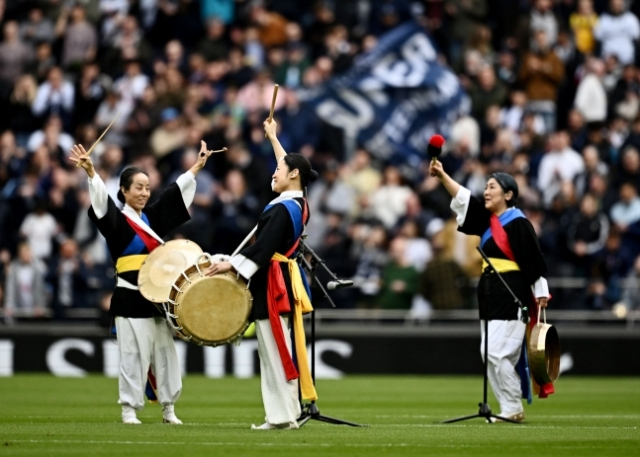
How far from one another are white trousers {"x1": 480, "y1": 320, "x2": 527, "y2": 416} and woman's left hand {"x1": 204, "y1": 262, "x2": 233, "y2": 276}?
314 centimetres

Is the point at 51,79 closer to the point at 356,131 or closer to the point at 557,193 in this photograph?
the point at 356,131

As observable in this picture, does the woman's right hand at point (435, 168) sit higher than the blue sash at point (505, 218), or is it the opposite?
the woman's right hand at point (435, 168)

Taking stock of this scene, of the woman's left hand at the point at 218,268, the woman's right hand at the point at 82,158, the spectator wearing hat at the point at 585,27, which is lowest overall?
the woman's left hand at the point at 218,268

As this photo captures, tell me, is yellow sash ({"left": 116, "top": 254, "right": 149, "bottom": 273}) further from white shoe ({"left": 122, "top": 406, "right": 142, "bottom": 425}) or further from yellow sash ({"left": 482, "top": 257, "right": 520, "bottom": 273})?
yellow sash ({"left": 482, "top": 257, "right": 520, "bottom": 273})

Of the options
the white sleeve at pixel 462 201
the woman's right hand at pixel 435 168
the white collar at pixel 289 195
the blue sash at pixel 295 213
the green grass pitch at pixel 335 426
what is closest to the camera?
the green grass pitch at pixel 335 426

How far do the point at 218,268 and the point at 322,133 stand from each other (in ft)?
41.1

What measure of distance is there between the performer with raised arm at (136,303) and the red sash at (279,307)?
61.3 inches

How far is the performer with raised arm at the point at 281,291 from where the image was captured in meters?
13.9

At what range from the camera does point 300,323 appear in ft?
46.7

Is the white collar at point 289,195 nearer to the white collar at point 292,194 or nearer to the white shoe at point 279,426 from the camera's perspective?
the white collar at point 292,194

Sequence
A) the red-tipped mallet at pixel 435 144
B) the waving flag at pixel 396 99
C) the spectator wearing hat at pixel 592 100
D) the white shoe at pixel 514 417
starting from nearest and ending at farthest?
1. the red-tipped mallet at pixel 435 144
2. the white shoe at pixel 514 417
3. the waving flag at pixel 396 99
4. the spectator wearing hat at pixel 592 100

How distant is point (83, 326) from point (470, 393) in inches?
275

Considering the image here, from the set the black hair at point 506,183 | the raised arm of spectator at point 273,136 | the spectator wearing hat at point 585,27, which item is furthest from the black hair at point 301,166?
the spectator wearing hat at point 585,27

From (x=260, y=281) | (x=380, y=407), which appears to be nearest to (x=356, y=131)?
(x=380, y=407)
